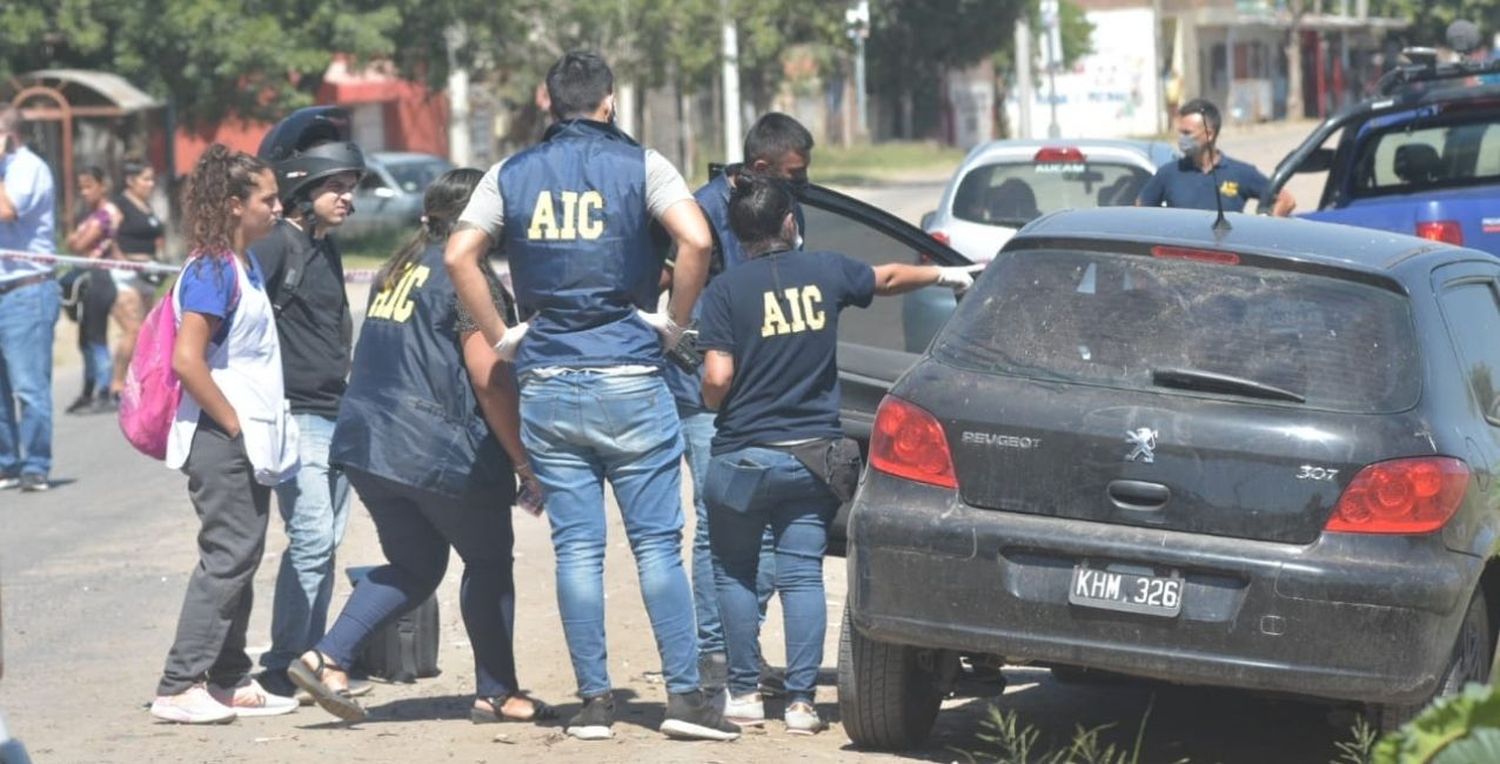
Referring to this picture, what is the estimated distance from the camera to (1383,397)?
578cm

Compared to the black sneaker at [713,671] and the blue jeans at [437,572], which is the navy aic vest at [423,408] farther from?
the black sneaker at [713,671]

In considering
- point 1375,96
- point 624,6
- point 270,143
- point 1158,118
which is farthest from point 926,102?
point 270,143

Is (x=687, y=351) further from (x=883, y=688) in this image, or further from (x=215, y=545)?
(x=215, y=545)

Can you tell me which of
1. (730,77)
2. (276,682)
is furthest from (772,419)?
(730,77)

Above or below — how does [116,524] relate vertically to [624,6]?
below

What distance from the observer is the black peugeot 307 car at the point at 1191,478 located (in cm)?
564

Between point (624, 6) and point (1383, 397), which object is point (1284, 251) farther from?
point (624, 6)

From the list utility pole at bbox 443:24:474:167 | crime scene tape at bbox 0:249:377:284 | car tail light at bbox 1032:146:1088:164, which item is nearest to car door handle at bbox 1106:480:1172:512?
crime scene tape at bbox 0:249:377:284

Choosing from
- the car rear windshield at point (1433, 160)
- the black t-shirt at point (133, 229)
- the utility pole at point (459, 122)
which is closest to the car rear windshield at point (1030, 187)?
the car rear windshield at point (1433, 160)

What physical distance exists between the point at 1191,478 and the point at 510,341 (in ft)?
6.14

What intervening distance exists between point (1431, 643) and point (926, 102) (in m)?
69.6

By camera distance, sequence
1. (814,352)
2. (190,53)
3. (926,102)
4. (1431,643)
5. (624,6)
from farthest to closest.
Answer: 1. (926,102)
2. (624,6)
3. (190,53)
4. (814,352)
5. (1431,643)

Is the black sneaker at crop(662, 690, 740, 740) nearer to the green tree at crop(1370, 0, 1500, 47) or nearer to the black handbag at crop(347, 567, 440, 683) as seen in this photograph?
the black handbag at crop(347, 567, 440, 683)

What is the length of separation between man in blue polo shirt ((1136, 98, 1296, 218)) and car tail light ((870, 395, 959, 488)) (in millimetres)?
5572
